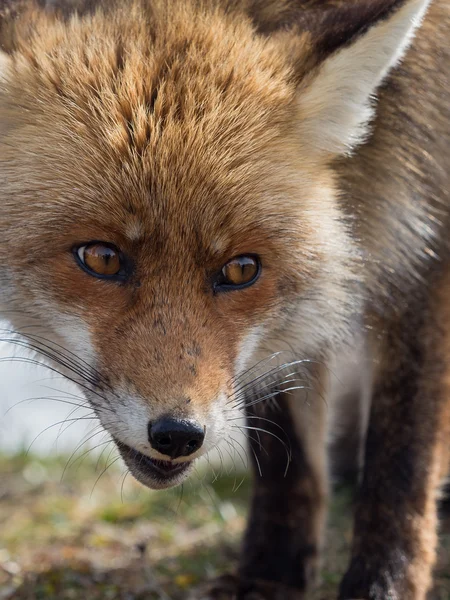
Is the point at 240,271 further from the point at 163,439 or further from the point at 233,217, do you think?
the point at 163,439

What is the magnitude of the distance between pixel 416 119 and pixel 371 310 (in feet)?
3.12

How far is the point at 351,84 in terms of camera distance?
3785mm

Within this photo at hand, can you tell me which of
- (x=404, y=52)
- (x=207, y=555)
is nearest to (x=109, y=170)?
(x=404, y=52)

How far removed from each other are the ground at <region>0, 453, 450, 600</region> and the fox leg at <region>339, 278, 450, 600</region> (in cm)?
55

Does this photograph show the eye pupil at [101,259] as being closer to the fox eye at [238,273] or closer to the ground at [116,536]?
the fox eye at [238,273]

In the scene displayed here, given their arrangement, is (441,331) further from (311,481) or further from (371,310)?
(311,481)

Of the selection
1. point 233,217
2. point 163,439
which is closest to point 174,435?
point 163,439

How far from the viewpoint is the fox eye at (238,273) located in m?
3.71

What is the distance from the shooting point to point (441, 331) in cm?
446

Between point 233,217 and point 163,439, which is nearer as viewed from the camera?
point 163,439

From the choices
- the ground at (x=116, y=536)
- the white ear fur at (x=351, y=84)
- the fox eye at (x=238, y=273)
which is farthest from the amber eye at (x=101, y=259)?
the ground at (x=116, y=536)

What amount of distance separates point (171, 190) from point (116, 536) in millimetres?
3195

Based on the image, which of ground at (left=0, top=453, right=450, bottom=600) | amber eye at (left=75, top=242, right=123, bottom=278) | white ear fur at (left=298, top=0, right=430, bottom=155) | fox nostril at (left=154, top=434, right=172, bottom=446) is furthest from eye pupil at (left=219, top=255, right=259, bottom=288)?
ground at (left=0, top=453, right=450, bottom=600)

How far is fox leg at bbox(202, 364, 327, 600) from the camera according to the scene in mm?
5219
